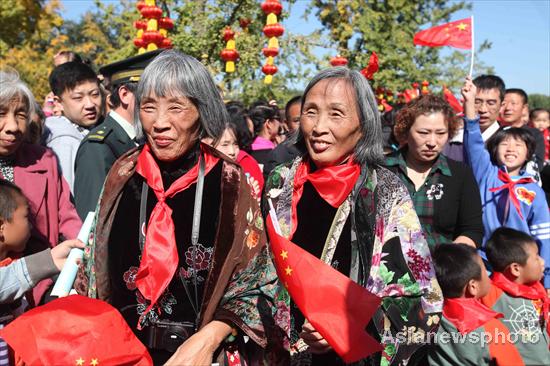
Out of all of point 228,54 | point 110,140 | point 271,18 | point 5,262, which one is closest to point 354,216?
point 5,262

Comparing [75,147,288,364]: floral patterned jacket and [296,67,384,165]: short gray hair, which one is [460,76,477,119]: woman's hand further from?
[75,147,288,364]: floral patterned jacket

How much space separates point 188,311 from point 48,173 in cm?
168

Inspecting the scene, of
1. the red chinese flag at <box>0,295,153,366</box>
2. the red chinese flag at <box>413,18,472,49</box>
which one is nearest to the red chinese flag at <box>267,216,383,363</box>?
the red chinese flag at <box>0,295,153,366</box>

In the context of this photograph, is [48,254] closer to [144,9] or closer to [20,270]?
[20,270]

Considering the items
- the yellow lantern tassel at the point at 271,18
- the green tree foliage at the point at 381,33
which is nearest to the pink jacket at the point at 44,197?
the yellow lantern tassel at the point at 271,18

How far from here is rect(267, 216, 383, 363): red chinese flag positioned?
6.68 ft

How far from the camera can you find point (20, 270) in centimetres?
272

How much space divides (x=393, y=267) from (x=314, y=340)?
17.9 inches

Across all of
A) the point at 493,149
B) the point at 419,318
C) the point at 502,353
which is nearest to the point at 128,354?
the point at 419,318

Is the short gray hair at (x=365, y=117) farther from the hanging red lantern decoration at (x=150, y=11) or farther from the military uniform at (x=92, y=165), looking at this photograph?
the hanging red lantern decoration at (x=150, y=11)

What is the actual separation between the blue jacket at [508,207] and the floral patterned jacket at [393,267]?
8.63 ft

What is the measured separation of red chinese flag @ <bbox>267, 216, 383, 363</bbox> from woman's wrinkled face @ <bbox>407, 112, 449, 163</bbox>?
7.00 ft

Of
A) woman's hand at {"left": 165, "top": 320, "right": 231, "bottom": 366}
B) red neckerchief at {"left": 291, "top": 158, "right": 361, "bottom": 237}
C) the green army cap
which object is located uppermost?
the green army cap

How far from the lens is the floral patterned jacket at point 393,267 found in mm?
2430
